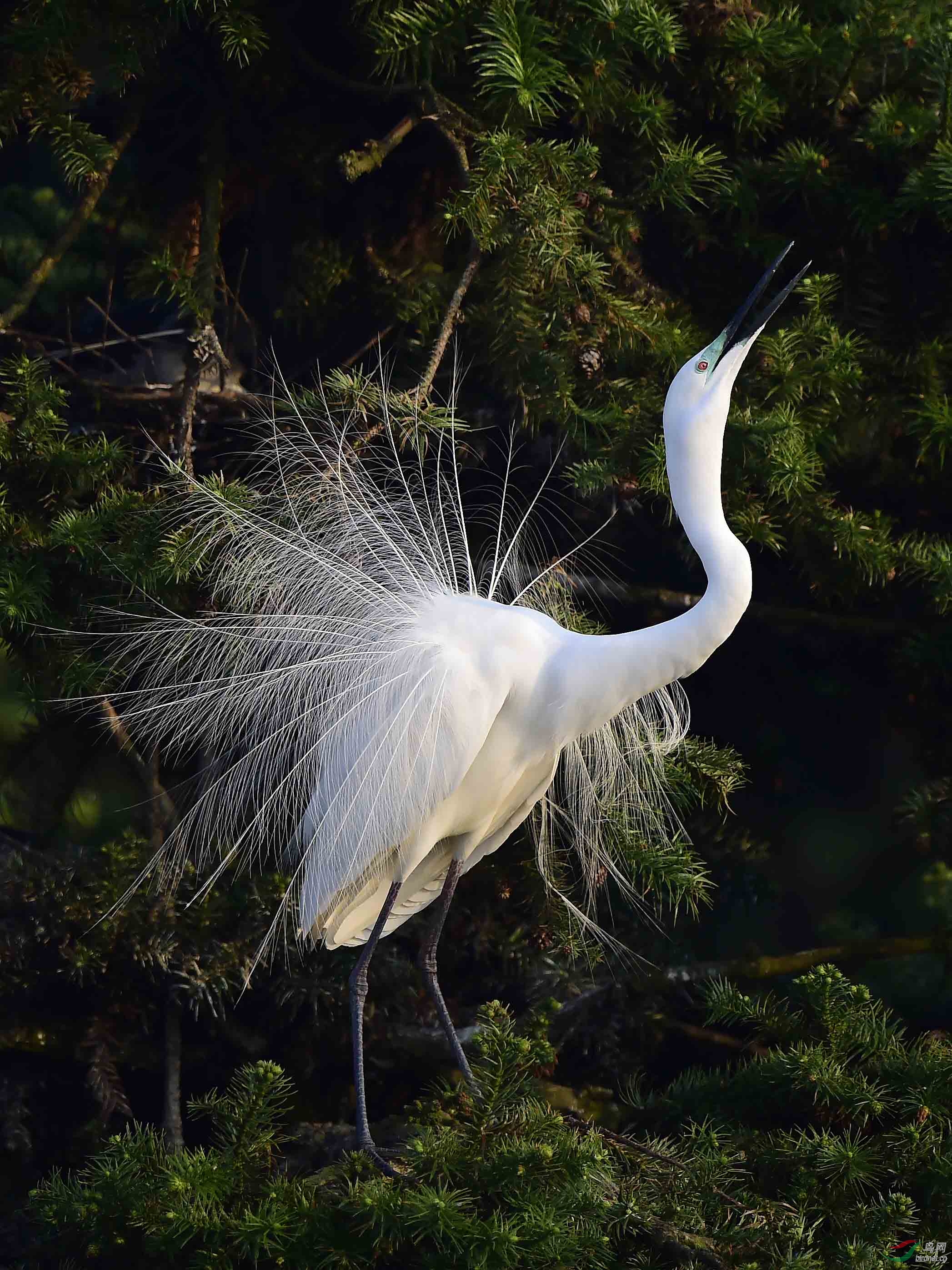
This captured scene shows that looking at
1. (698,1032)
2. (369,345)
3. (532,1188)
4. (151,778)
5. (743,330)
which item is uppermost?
(743,330)

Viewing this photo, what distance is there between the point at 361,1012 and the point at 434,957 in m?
0.17

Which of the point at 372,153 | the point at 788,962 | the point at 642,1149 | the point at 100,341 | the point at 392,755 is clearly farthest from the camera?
the point at 100,341

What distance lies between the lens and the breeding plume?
68.4 inches

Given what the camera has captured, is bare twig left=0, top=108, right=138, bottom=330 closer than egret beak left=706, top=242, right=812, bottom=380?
No

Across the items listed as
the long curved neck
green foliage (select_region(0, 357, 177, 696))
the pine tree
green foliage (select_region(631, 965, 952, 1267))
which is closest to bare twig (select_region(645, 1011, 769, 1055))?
the pine tree

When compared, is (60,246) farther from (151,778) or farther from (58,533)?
(151,778)

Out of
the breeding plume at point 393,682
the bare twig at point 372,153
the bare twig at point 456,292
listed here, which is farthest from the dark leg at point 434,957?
the bare twig at point 372,153

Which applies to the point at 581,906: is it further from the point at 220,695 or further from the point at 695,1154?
the point at 220,695

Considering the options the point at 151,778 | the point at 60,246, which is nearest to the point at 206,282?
the point at 60,246

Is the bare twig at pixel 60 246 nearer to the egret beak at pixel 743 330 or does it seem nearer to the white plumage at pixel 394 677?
the white plumage at pixel 394 677

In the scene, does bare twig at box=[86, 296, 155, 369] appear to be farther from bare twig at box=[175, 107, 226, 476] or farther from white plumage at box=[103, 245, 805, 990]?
white plumage at box=[103, 245, 805, 990]

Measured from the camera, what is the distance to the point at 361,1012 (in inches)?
74.7

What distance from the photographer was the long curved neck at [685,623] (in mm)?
1672

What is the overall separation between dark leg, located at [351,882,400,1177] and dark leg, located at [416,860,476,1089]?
0.09 meters
